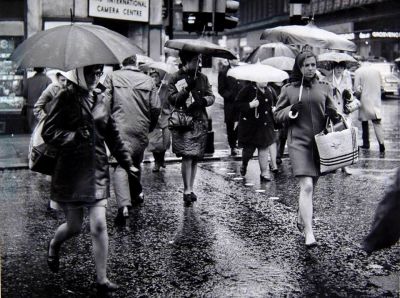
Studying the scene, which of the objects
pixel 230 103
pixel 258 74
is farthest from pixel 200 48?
pixel 230 103

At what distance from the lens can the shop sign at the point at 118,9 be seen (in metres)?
16.4

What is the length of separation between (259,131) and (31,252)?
4.99 m

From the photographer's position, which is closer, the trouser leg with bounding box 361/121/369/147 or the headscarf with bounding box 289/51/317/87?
the headscarf with bounding box 289/51/317/87

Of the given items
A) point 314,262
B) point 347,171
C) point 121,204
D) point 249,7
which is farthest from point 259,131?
point 249,7

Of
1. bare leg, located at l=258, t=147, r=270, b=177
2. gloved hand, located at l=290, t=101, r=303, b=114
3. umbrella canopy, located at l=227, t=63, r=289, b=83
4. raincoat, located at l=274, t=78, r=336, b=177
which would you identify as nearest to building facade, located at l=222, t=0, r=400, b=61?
bare leg, located at l=258, t=147, r=270, b=177

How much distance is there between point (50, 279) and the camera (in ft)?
18.4

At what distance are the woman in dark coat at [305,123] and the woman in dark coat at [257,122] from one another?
365cm

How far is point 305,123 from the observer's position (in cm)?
669

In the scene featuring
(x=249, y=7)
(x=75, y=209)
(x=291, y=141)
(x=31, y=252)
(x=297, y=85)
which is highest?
(x=249, y=7)

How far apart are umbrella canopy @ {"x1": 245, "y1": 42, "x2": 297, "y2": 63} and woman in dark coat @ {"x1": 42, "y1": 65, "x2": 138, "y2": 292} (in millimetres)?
6731

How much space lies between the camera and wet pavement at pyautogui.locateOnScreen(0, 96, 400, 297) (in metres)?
5.43

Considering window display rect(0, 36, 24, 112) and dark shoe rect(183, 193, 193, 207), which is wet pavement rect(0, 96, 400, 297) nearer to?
dark shoe rect(183, 193, 193, 207)

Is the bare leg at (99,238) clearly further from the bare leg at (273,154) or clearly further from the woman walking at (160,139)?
the bare leg at (273,154)

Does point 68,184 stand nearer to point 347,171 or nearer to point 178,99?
point 178,99
